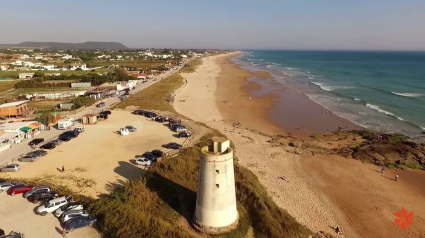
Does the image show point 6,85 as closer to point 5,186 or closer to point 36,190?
point 5,186

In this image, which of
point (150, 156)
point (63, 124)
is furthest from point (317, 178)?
point (63, 124)

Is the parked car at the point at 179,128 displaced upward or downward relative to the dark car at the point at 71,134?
upward

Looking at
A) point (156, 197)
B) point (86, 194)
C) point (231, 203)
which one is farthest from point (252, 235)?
point (86, 194)

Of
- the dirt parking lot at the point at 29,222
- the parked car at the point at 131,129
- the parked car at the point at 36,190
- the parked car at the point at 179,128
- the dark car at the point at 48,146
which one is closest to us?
the dirt parking lot at the point at 29,222

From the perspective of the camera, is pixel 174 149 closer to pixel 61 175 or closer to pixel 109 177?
pixel 109 177

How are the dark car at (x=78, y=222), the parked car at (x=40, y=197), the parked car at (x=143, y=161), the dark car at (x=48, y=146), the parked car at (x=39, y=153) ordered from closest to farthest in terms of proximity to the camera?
the dark car at (x=78, y=222), the parked car at (x=40, y=197), the parked car at (x=143, y=161), the parked car at (x=39, y=153), the dark car at (x=48, y=146)

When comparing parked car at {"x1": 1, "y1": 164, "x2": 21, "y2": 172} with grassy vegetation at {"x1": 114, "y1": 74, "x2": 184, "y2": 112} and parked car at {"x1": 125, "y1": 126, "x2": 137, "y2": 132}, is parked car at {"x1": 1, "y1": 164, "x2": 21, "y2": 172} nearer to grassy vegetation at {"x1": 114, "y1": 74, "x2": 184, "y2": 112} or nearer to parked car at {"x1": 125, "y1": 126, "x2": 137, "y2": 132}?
parked car at {"x1": 125, "y1": 126, "x2": 137, "y2": 132}
